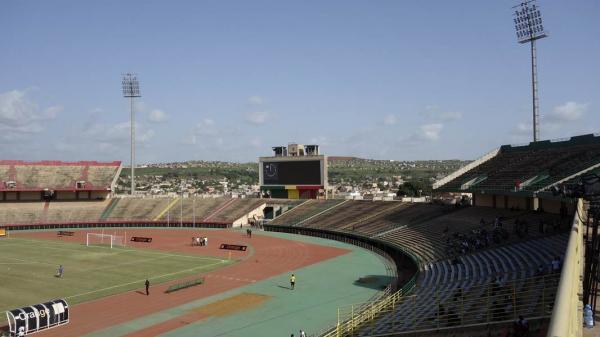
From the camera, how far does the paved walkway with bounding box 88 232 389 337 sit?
2558 centimetres

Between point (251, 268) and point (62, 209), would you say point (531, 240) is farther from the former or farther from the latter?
point (62, 209)

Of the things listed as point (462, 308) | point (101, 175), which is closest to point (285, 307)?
point (462, 308)

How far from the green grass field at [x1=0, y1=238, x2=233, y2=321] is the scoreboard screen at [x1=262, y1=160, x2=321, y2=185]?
2933cm

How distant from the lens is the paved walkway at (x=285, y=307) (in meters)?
25.6

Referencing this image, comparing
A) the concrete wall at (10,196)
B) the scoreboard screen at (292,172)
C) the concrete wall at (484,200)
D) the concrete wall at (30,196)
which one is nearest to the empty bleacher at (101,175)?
the concrete wall at (30,196)

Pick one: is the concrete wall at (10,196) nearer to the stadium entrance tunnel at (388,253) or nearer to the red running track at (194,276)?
the red running track at (194,276)

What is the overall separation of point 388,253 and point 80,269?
29356mm

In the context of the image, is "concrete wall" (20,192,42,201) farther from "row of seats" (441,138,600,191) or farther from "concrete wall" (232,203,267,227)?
"row of seats" (441,138,600,191)

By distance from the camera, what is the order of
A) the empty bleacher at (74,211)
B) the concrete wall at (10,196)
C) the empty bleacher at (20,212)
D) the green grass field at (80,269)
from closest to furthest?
the green grass field at (80,269)
the empty bleacher at (20,212)
the empty bleacher at (74,211)
the concrete wall at (10,196)

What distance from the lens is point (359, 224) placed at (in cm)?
6134

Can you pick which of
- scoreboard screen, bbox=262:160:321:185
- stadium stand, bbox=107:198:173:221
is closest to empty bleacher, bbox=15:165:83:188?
stadium stand, bbox=107:198:173:221

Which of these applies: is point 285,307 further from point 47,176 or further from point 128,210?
point 47,176

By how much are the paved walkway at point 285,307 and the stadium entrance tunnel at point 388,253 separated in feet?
3.60

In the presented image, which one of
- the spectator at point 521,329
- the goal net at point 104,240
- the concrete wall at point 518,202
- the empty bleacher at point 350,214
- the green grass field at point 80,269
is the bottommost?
the green grass field at point 80,269
